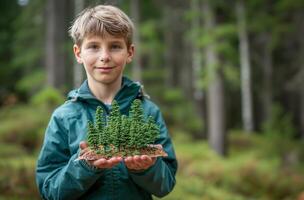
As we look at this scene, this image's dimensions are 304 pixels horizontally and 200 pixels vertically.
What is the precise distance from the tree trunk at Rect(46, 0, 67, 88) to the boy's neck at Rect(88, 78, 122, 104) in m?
17.2

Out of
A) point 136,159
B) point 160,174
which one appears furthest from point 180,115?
point 136,159

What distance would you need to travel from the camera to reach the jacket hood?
2720mm

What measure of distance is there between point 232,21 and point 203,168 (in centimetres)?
576

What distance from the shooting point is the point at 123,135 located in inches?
97.5

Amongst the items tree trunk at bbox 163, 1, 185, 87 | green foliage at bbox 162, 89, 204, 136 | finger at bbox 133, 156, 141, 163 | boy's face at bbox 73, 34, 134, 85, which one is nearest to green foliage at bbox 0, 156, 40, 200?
boy's face at bbox 73, 34, 134, 85

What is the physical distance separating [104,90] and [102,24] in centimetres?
38

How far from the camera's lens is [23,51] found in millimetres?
26438

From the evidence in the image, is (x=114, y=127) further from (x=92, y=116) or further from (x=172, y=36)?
(x=172, y=36)

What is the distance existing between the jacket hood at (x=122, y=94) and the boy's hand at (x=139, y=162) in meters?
0.50

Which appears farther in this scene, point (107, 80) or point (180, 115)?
point (180, 115)

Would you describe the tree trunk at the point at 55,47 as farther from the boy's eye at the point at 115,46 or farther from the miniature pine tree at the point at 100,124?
the miniature pine tree at the point at 100,124

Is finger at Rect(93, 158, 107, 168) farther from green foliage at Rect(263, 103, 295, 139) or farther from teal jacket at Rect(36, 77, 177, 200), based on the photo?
green foliage at Rect(263, 103, 295, 139)

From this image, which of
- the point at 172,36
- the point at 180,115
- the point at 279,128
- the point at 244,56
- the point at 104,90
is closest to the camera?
the point at 104,90

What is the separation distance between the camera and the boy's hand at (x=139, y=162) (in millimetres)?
2313
